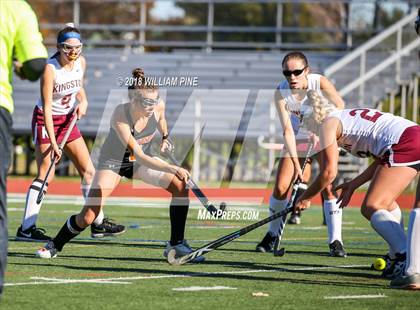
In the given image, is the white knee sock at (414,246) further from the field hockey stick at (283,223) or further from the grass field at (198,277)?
the field hockey stick at (283,223)

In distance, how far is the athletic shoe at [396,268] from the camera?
782 cm

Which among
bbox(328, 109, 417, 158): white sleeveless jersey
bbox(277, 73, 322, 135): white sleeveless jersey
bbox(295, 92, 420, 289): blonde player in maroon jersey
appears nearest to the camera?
bbox(295, 92, 420, 289): blonde player in maroon jersey

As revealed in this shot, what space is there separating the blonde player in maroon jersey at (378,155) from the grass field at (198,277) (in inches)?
14.8

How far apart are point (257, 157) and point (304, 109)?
1393cm

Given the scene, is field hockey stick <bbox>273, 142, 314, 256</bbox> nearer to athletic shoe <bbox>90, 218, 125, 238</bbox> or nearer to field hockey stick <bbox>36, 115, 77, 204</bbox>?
athletic shoe <bbox>90, 218, 125, 238</bbox>

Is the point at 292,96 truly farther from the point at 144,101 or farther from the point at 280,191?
the point at 144,101

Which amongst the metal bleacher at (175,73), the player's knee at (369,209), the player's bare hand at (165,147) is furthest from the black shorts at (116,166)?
the metal bleacher at (175,73)

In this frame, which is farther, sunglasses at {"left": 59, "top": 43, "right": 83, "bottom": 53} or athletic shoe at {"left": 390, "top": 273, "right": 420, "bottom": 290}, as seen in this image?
sunglasses at {"left": 59, "top": 43, "right": 83, "bottom": 53}

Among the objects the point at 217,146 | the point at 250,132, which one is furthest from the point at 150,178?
the point at 217,146

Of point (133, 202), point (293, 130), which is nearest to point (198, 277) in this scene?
point (293, 130)

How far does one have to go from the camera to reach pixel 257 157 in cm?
2348

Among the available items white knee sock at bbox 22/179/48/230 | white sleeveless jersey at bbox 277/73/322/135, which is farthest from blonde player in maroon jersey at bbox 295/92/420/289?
white knee sock at bbox 22/179/48/230

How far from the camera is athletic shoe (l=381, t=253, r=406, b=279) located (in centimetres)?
782

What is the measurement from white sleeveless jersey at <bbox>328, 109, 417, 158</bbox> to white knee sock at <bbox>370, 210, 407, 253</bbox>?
0.45 m
